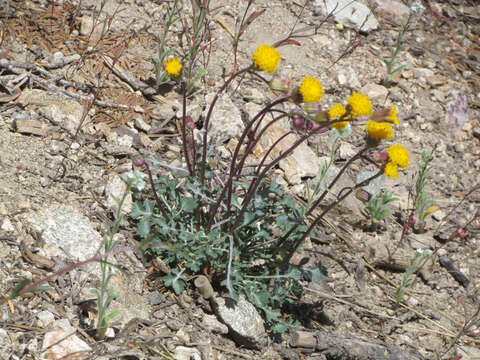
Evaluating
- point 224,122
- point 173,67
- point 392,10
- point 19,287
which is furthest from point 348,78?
point 19,287

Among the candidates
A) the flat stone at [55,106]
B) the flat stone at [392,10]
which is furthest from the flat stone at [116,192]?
the flat stone at [392,10]

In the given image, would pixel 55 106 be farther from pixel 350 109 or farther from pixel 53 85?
pixel 350 109

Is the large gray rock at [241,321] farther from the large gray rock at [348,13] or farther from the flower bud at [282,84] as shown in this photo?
the large gray rock at [348,13]

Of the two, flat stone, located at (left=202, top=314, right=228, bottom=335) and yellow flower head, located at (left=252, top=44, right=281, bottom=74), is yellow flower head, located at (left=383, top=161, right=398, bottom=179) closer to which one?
yellow flower head, located at (left=252, top=44, right=281, bottom=74)

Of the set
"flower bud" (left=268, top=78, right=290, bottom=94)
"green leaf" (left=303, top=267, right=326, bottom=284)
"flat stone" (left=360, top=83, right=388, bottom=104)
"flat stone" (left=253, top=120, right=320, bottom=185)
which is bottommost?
"green leaf" (left=303, top=267, right=326, bottom=284)

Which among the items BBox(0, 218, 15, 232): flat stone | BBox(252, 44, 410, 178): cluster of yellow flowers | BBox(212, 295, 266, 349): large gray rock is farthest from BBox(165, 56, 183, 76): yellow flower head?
BBox(212, 295, 266, 349): large gray rock

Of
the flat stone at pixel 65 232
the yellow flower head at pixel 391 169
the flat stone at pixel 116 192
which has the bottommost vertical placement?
the flat stone at pixel 65 232

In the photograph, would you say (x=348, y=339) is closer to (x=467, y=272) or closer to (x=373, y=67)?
(x=467, y=272)
